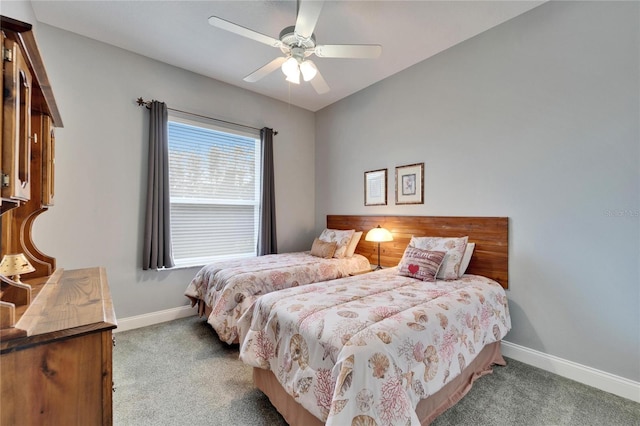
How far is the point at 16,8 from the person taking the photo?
195 centimetres

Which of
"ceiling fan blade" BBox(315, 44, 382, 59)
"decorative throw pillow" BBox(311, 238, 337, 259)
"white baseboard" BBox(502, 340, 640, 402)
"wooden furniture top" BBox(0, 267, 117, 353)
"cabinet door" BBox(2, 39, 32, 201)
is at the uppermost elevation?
"ceiling fan blade" BBox(315, 44, 382, 59)

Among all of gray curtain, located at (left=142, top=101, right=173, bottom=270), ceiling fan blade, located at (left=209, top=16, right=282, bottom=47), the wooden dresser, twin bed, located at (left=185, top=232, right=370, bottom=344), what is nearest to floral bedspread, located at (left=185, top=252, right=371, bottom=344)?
twin bed, located at (left=185, top=232, right=370, bottom=344)

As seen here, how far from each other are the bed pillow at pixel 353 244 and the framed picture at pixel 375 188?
1.43ft

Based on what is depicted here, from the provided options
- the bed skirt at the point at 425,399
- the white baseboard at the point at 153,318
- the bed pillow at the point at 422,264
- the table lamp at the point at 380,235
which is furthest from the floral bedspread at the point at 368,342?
the white baseboard at the point at 153,318

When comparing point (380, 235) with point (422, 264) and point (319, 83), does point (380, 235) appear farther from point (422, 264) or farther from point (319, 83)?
point (319, 83)

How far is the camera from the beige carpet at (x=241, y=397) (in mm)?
1701

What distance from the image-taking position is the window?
338cm

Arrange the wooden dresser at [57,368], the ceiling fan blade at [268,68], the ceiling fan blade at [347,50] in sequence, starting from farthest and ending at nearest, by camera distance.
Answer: the ceiling fan blade at [268,68] → the ceiling fan blade at [347,50] → the wooden dresser at [57,368]

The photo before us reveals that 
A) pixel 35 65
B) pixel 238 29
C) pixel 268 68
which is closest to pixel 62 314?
pixel 35 65

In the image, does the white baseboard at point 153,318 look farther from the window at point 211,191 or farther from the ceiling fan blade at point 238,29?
the ceiling fan blade at point 238,29

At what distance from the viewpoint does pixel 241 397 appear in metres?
1.91

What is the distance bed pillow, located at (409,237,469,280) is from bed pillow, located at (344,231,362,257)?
1.06m

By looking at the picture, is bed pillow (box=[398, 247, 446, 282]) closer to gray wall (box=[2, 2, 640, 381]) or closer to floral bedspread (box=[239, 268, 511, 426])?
floral bedspread (box=[239, 268, 511, 426])

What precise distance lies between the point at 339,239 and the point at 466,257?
62.5 inches
